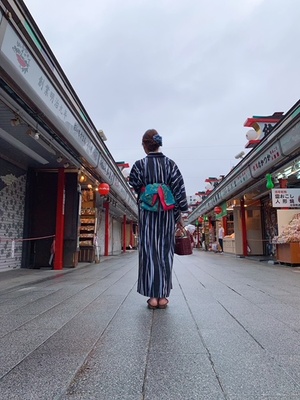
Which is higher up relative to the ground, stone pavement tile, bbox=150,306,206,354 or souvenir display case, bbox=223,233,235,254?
souvenir display case, bbox=223,233,235,254

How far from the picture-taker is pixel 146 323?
→ 2.20 metres

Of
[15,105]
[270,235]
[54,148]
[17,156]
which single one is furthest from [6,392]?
[270,235]

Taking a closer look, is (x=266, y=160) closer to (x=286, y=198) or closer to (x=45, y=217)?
(x=286, y=198)

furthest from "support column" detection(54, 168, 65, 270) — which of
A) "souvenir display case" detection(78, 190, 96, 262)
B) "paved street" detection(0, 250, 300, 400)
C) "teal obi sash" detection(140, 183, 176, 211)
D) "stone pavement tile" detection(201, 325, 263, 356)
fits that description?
"stone pavement tile" detection(201, 325, 263, 356)

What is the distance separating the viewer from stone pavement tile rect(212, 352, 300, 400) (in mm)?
1161

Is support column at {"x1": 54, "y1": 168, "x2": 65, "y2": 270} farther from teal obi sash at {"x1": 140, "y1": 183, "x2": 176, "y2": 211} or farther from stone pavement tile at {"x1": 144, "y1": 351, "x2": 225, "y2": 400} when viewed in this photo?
stone pavement tile at {"x1": 144, "y1": 351, "x2": 225, "y2": 400}

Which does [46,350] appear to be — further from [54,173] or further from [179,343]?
[54,173]

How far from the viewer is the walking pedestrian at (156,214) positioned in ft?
9.10

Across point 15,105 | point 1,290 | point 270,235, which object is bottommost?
point 1,290

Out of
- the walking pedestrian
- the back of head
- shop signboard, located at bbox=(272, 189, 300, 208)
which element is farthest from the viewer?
shop signboard, located at bbox=(272, 189, 300, 208)

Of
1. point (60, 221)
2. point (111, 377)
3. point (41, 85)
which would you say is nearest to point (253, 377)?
point (111, 377)

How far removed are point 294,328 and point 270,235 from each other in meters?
13.0

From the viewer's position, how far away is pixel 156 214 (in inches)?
116

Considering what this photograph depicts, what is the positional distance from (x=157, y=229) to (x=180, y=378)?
5.59ft
